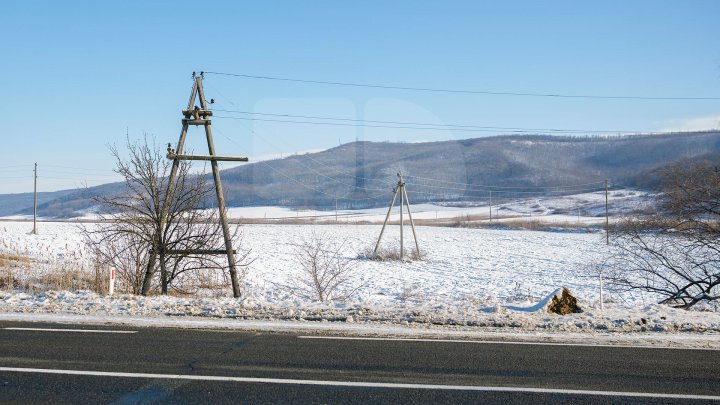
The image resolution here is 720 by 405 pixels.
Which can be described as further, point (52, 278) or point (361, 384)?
point (52, 278)

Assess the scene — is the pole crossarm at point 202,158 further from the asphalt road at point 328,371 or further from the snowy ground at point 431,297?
the asphalt road at point 328,371

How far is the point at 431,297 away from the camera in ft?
68.7

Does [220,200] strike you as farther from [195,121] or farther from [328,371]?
[328,371]

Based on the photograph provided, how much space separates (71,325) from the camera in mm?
11227

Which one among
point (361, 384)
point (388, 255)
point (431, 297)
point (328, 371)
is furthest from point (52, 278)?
point (388, 255)

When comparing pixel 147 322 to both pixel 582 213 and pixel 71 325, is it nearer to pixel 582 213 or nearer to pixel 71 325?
pixel 71 325

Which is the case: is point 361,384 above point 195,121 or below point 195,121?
below

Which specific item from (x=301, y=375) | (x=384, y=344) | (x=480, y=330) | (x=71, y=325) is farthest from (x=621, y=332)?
(x=71, y=325)

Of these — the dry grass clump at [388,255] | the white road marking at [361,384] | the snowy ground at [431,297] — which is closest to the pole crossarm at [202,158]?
the snowy ground at [431,297]

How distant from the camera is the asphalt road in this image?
21.8 ft

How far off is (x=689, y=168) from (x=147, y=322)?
57.0ft

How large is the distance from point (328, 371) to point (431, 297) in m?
13.5

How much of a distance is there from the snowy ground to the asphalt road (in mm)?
2126

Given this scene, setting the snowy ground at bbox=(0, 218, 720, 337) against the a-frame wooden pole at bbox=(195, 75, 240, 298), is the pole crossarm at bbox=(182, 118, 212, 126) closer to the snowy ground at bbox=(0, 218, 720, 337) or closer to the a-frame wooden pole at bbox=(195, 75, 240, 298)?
the a-frame wooden pole at bbox=(195, 75, 240, 298)
